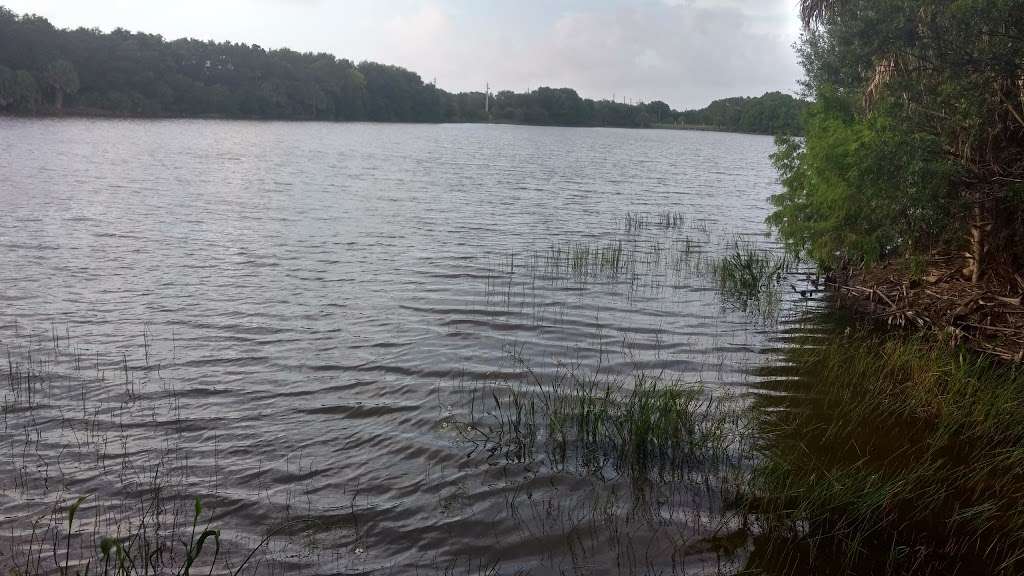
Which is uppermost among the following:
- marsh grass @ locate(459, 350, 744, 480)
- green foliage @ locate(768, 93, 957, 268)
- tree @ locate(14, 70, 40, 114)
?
tree @ locate(14, 70, 40, 114)

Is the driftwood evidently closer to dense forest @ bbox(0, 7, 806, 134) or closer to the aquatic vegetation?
the aquatic vegetation

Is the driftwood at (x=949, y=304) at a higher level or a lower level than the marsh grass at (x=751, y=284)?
higher

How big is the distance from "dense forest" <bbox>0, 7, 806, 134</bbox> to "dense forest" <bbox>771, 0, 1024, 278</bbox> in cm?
7270

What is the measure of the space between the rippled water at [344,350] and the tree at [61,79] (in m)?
84.9

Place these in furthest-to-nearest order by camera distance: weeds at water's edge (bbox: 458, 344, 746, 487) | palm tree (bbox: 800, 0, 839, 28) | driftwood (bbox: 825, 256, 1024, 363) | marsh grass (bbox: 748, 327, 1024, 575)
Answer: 1. palm tree (bbox: 800, 0, 839, 28)
2. driftwood (bbox: 825, 256, 1024, 363)
3. weeds at water's edge (bbox: 458, 344, 746, 487)
4. marsh grass (bbox: 748, 327, 1024, 575)

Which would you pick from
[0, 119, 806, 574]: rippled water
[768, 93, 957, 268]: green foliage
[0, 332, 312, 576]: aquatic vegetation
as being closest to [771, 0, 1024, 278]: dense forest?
[768, 93, 957, 268]: green foliage

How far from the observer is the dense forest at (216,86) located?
10381 centimetres

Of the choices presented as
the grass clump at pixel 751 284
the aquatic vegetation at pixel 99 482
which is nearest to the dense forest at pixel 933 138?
the grass clump at pixel 751 284

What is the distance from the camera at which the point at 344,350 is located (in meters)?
12.3

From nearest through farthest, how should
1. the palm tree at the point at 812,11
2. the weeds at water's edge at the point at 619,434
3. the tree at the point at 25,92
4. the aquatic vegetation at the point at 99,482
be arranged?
the aquatic vegetation at the point at 99,482 < the weeds at water's edge at the point at 619,434 < the palm tree at the point at 812,11 < the tree at the point at 25,92

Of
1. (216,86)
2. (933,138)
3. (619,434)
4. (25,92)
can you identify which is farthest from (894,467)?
(216,86)

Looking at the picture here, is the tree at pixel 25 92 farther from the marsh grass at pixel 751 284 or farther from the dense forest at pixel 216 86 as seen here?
the marsh grass at pixel 751 284

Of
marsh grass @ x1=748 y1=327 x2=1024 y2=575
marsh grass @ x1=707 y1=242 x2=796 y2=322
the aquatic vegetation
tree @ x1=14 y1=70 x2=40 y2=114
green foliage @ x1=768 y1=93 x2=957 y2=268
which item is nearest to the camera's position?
the aquatic vegetation

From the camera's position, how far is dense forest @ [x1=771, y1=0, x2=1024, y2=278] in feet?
34.9
